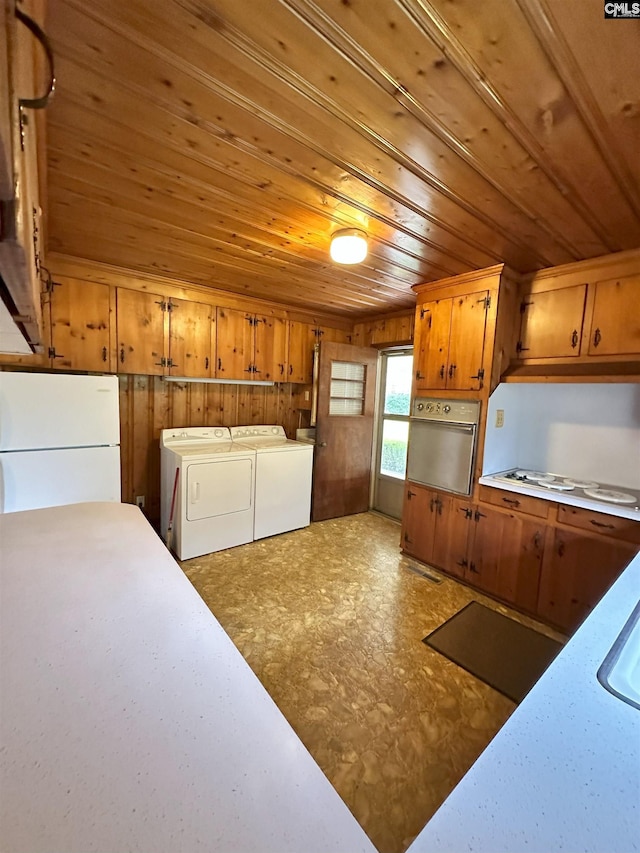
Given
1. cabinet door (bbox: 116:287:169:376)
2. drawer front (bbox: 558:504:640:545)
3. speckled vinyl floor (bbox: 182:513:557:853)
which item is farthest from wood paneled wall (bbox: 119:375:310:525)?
drawer front (bbox: 558:504:640:545)

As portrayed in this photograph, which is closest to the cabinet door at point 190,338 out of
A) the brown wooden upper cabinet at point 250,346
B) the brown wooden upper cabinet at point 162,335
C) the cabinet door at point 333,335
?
the brown wooden upper cabinet at point 162,335

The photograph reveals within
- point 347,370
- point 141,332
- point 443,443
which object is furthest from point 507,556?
point 141,332

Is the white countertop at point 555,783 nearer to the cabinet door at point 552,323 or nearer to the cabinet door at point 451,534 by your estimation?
the cabinet door at point 451,534

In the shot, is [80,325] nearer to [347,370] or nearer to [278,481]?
[278,481]

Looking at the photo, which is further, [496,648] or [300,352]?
[300,352]

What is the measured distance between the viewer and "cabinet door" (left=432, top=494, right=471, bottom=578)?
2.83m

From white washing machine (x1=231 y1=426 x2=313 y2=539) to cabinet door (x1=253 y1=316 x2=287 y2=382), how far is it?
0.61m

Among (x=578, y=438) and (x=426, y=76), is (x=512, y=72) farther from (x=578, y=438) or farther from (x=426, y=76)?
(x=578, y=438)

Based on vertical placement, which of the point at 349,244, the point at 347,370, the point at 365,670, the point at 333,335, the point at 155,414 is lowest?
the point at 365,670

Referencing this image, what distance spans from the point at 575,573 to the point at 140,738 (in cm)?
255

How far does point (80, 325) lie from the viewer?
2.80 meters

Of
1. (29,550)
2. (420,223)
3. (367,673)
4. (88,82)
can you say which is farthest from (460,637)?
(88,82)

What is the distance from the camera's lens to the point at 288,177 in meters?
1.62

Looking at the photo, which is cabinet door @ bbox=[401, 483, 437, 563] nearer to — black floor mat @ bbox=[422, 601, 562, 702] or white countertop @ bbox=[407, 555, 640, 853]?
black floor mat @ bbox=[422, 601, 562, 702]
